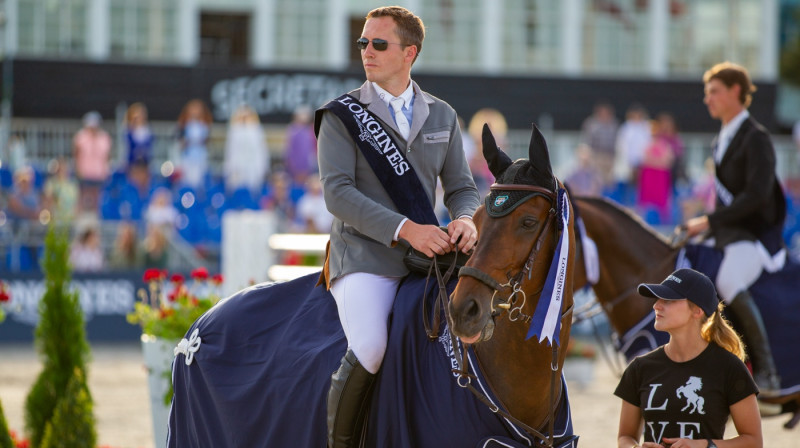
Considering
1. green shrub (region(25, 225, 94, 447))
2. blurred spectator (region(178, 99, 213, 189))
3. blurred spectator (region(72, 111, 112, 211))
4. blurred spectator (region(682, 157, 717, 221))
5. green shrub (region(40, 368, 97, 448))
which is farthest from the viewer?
blurred spectator (region(178, 99, 213, 189))

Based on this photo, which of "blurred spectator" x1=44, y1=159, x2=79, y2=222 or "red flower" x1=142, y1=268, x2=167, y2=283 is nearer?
"red flower" x1=142, y1=268, x2=167, y2=283

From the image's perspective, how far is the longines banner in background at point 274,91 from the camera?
63.9 feet

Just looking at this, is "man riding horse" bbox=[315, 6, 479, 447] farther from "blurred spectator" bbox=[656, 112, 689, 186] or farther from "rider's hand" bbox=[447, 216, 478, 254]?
"blurred spectator" bbox=[656, 112, 689, 186]

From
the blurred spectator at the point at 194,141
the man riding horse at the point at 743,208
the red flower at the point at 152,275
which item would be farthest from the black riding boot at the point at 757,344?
the blurred spectator at the point at 194,141

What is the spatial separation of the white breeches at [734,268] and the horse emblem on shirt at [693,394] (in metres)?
2.74

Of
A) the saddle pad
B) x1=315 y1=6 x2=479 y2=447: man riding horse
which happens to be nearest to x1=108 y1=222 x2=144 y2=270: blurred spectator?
the saddle pad

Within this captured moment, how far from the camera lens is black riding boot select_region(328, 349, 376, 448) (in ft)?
13.9

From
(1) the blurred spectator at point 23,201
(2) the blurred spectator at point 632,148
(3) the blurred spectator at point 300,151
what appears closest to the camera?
(1) the blurred spectator at point 23,201

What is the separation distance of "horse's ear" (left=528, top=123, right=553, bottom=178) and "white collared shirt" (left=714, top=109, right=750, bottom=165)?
3.50 m

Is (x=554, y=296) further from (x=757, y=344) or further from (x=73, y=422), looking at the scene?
(x=73, y=422)

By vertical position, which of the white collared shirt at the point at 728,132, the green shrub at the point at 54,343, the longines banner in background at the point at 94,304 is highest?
the white collared shirt at the point at 728,132

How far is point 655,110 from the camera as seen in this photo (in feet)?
71.2

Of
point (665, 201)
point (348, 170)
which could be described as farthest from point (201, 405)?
point (665, 201)

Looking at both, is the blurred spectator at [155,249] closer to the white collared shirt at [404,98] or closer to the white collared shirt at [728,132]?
the white collared shirt at [728,132]
